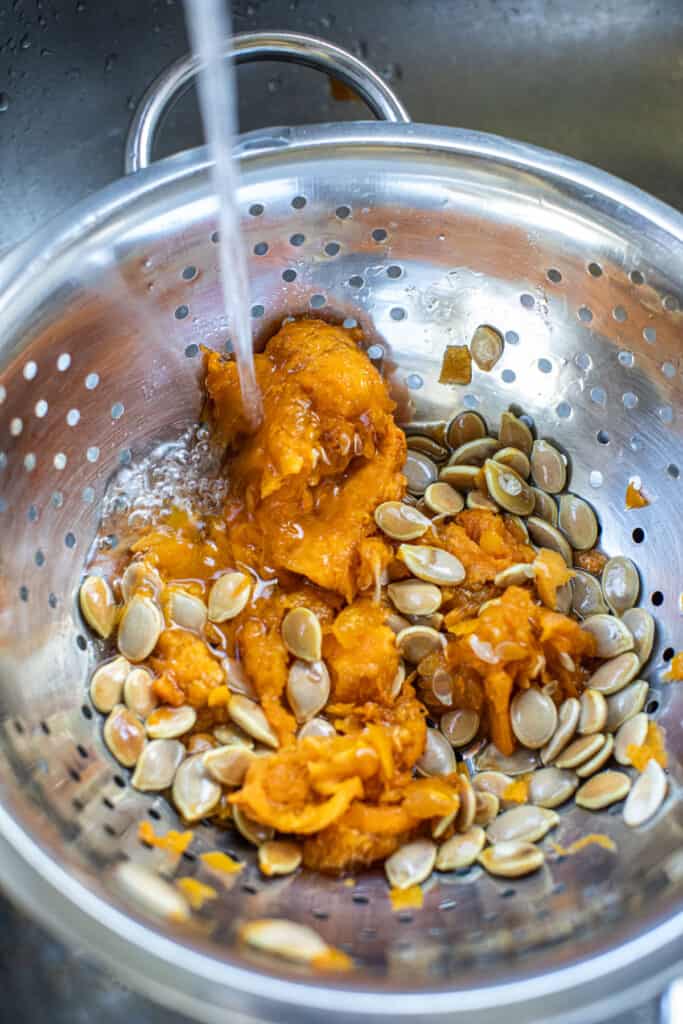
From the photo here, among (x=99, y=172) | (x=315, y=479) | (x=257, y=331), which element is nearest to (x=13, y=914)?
(x=315, y=479)

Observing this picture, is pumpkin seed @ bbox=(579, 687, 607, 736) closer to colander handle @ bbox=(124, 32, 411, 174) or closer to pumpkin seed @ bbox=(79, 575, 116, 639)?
pumpkin seed @ bbox=(79, 575, 116, 639)

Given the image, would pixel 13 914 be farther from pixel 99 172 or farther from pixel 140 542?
pixel 99 172

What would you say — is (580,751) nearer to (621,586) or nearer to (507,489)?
(621,586)

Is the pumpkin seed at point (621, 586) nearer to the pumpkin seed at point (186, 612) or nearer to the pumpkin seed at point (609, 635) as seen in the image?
the pumpkin seed at point (609, 635)

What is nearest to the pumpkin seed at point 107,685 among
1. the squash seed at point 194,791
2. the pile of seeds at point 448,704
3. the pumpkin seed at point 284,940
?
the pile of seeds at point 448,704

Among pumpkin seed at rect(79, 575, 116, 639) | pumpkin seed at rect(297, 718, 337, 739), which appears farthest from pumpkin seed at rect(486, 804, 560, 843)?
pumpkin seed at rect(79, 575, 116, 639)
